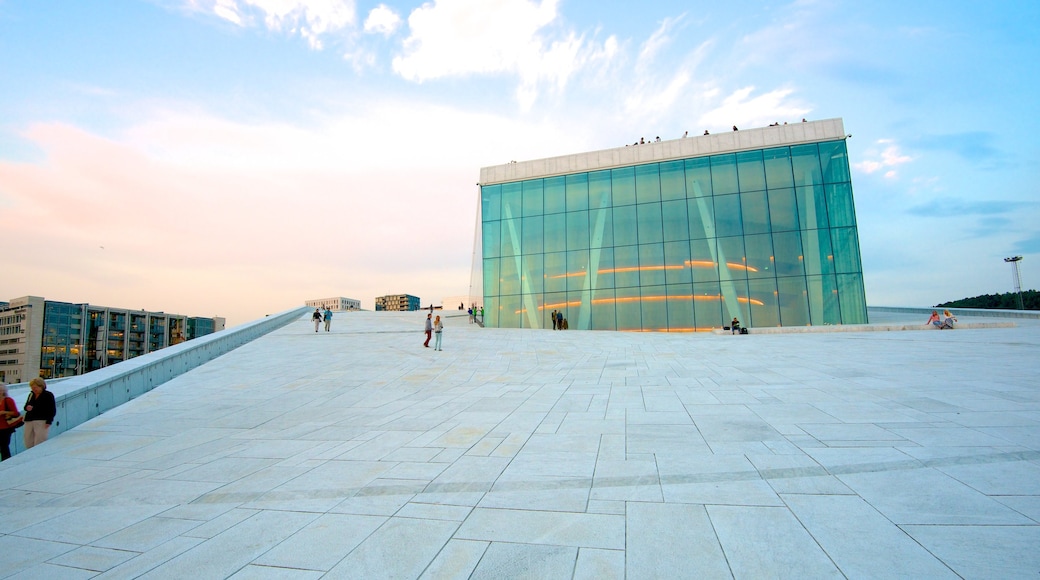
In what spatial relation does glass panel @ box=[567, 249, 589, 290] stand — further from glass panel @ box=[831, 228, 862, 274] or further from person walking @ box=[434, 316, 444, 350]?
person walking @ box=[434, 316, 444, 350]

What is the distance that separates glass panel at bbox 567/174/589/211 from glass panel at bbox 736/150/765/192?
33.8ft

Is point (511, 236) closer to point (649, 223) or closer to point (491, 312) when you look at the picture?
point (491, 312)

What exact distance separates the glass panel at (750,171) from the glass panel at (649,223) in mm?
5596

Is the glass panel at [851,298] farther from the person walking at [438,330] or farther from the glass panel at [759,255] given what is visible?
the person walking at [438,330]

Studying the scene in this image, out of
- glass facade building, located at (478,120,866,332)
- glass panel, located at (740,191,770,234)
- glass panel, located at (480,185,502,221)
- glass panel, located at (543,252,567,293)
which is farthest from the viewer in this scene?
glass panel, located at (480,185,502,221)

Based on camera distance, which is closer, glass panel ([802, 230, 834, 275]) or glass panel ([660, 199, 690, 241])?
glass panel ([802, 230, 834, 275])

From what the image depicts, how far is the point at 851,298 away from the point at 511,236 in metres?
22.8

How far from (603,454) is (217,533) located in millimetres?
4165

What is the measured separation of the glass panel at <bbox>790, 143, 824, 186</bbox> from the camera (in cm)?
3125

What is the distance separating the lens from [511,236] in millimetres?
37531

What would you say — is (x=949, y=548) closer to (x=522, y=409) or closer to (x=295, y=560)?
(x=295, y=560)

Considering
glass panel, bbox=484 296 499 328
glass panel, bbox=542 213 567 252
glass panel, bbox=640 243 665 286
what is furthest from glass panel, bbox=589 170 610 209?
glass panel, bbox=484 296 499 328

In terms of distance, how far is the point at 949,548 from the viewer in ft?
11.5

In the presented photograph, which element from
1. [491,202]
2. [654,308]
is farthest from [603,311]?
[491,202]
